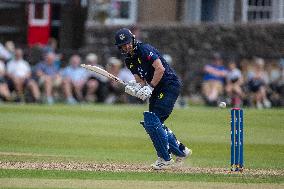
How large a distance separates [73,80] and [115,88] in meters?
1.35

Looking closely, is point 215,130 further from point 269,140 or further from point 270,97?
point 270,97

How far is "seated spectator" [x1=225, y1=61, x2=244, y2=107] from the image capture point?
30203mm

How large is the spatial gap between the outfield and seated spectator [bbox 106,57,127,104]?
1.80m

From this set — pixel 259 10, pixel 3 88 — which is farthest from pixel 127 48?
pixel 259 10

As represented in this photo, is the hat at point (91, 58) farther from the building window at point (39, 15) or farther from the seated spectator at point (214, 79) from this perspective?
the building window at point (39, 15)

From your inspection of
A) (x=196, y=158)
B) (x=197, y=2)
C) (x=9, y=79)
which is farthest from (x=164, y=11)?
(x=196, y=158)

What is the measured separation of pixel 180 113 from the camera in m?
26.5

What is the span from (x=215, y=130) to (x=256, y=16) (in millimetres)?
17529

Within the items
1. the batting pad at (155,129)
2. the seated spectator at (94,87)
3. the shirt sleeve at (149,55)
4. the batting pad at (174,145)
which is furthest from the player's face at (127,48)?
the seated spectator at (94,87)

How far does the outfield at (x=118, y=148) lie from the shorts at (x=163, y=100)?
85cm

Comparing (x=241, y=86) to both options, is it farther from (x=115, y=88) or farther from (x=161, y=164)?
(x=161, y=164)

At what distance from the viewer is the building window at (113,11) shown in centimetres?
3634

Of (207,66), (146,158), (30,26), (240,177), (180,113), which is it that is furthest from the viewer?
(30,26)

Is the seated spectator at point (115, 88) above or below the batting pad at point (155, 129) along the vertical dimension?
below
